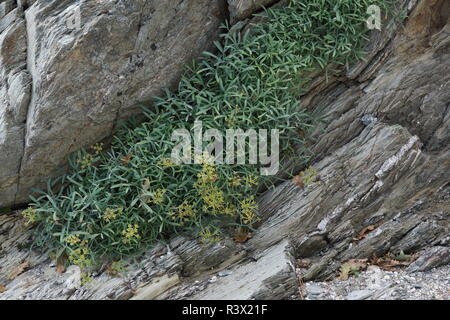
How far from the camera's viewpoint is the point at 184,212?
5.21 meters

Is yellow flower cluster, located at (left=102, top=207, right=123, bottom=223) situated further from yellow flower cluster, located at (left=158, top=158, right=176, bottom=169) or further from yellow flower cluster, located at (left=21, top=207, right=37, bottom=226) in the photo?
yellow flower cluster, located at (left=21, top=207, right=37, bottom=226)

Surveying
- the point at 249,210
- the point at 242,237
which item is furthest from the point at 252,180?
the point at 242,237

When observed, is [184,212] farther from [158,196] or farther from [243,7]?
[243,7]

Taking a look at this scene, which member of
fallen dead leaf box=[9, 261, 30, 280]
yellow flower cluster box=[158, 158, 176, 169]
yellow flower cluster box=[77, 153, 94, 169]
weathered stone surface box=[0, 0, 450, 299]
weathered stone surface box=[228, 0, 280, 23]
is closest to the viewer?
weathered stone surface box=[0, 0, 450, 299]

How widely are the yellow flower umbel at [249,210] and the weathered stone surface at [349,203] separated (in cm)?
12

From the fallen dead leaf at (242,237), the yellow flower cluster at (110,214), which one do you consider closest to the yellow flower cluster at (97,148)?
the yellow flower cluster at (110,214)

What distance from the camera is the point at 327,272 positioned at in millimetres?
A: 5191

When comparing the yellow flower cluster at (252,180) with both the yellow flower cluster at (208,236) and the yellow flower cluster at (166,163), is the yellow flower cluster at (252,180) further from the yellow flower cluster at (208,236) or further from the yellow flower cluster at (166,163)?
the yellow flower cluster at (166,163)

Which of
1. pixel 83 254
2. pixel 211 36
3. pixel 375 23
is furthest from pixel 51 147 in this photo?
pixel 375 23

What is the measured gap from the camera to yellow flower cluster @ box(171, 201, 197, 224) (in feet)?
17.0

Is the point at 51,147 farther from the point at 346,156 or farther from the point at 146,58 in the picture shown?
the point at 346,156

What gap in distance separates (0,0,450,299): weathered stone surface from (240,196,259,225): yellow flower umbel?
0.40ft

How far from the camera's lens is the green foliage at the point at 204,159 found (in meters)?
5.18

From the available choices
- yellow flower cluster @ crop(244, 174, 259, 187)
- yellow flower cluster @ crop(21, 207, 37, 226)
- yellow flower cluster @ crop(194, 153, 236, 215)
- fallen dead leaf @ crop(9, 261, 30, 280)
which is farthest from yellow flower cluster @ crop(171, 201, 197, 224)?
fallen dead leaf @ crop(9, 261, 30, 280)
